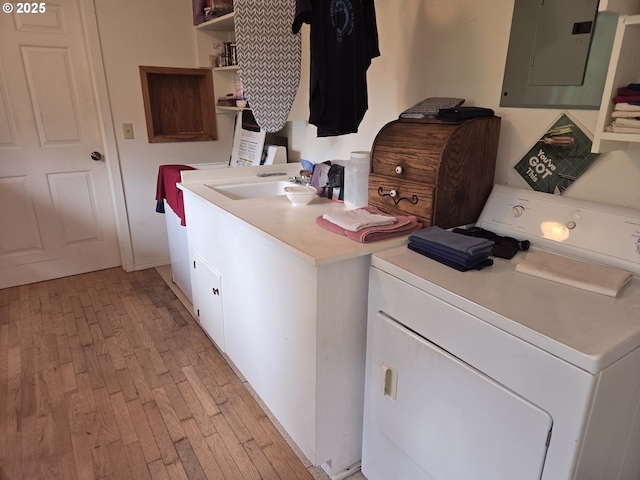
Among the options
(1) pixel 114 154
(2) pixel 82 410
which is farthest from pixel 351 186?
(1) pixel 114 154

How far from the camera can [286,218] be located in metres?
1.64

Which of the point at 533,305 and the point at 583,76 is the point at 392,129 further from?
the point at 533,305

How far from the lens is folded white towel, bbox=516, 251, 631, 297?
1.03 m

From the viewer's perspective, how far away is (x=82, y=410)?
186 cm

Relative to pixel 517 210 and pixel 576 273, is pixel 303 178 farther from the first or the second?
pixel 576 273

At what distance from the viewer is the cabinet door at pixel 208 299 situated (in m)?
2.09

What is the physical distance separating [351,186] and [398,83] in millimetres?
528

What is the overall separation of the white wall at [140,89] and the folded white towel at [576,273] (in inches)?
114

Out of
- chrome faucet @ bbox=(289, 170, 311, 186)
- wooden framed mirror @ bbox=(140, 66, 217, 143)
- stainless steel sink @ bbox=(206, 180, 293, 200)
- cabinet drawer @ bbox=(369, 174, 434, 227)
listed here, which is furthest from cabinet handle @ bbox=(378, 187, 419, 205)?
wooden framed mirror @ bbox=(140, 66, 217, 143)

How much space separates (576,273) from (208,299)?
172 cm

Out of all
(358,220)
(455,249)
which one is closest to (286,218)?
(358,220)

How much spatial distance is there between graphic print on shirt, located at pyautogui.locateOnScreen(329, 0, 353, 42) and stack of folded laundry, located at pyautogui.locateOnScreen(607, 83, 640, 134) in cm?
93

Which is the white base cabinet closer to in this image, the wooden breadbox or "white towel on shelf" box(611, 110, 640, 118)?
the wooden breadbox

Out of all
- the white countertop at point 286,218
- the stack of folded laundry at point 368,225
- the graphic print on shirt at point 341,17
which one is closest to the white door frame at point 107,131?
the white countertop at point 286,218
